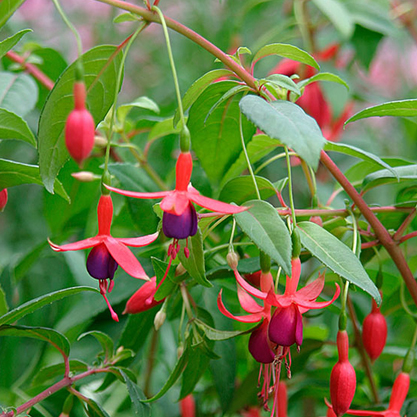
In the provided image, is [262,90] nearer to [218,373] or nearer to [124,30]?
[218,373]

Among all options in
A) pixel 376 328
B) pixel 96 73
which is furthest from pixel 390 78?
pixel 96 73

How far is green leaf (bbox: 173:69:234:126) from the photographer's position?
0.58m

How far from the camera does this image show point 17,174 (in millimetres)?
619

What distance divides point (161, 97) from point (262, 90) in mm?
1023

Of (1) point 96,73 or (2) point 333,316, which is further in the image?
(2) point 333,316

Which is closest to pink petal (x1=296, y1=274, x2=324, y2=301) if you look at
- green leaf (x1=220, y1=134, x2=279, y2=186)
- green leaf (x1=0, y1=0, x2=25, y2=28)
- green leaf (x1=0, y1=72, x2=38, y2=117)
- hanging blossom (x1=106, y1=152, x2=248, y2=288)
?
hanging blossom (x1=106, y1=152, x2=248, y2=288)

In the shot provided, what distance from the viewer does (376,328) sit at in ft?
2.14

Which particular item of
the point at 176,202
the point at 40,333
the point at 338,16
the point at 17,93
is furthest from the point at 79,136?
the point at 338,16

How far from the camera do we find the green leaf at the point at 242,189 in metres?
0.64

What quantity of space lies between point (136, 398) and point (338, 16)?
31.6 inches

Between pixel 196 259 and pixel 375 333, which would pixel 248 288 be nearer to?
pixel 196 259

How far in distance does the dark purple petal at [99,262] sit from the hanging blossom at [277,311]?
105 mm

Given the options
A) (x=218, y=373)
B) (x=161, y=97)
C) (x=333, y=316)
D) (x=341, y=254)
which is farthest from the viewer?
(x=161, y=97)

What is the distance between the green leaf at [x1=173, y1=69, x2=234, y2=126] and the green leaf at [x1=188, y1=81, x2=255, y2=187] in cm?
2
